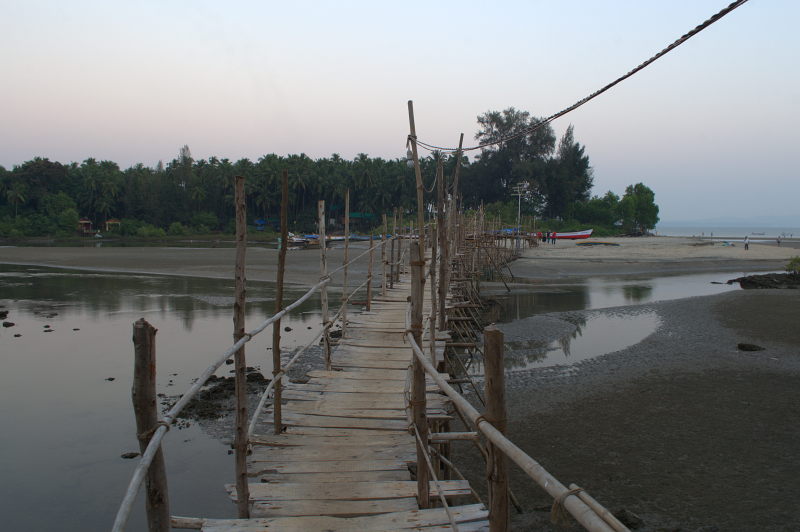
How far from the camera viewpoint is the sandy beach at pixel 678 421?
614 cm

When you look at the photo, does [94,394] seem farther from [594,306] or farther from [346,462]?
[594,306]

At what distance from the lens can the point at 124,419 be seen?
9227 mm

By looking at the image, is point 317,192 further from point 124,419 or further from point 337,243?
point 124,419

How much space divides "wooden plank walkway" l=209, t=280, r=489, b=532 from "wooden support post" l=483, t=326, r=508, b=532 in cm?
112

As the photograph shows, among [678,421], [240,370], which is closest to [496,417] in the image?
[240,370]

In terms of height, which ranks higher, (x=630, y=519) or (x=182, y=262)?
(x=182, y=262)

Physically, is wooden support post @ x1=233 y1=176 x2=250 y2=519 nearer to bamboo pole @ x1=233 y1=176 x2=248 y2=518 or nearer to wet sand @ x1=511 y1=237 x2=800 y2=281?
bamboo pole @ x1=233 y1=176 x2=248 y2=518

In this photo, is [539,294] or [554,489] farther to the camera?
[539,294]

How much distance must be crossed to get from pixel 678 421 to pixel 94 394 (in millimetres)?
9682

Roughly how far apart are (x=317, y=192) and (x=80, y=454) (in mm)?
56695

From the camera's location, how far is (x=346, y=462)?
465 centimetres

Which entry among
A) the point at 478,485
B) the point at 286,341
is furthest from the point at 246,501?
the point at 286,341

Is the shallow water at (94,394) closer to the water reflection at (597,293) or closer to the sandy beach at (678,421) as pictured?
the sandy beach at (678,421)

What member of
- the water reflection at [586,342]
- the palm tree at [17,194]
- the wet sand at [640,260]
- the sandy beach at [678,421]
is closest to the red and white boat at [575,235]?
the wet sand at [640,260]
